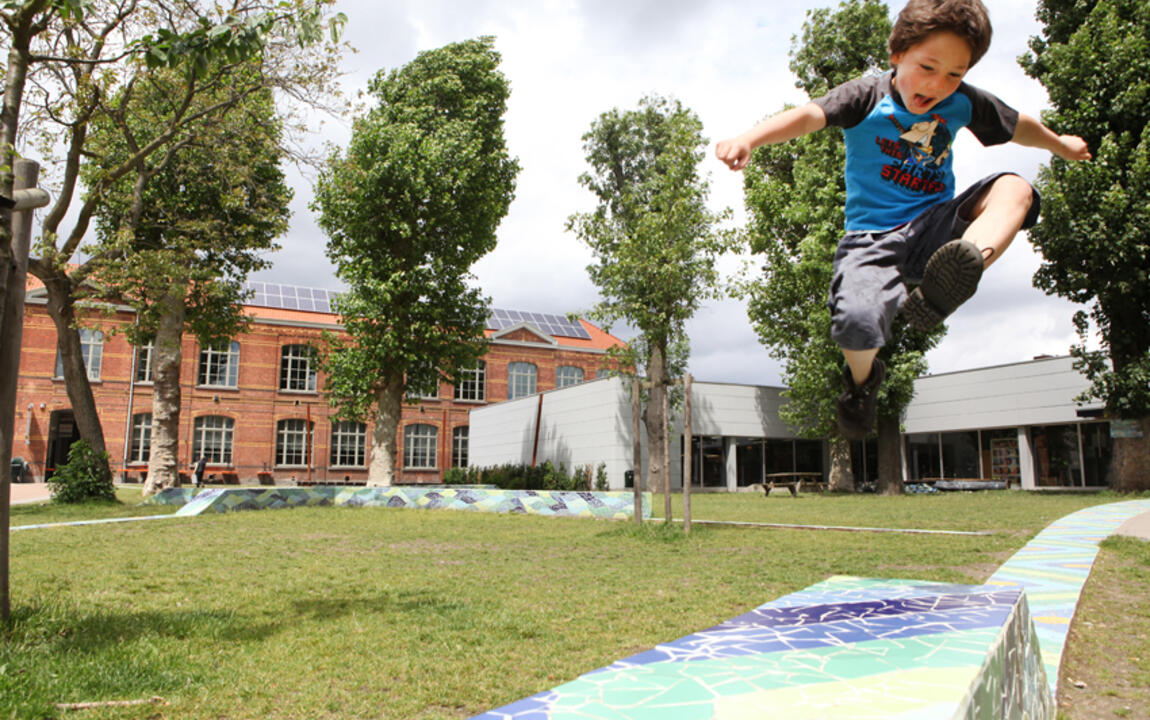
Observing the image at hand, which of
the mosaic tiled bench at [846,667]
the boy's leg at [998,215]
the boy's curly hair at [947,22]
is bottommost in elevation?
the mosaic tiled bench at [846,667]

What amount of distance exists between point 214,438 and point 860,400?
144ft

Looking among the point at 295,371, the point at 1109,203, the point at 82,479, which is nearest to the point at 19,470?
the point at 295,371

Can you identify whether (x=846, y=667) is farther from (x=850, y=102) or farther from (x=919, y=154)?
(x=850, y=102)

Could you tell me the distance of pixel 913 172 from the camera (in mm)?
3645

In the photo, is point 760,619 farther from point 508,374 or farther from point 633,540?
point 508,374

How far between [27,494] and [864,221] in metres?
30.5

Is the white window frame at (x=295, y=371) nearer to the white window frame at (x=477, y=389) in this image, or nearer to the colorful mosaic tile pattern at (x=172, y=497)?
the white window frame at (x=477, y=389)

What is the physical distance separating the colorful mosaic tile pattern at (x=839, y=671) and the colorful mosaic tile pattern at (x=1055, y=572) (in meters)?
1.26

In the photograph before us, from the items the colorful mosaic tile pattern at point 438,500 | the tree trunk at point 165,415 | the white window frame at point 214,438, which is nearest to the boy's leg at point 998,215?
the colorful mosaic tile pattern at point 438,500

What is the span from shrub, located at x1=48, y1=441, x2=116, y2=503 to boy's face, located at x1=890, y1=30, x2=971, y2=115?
21110 millimetres

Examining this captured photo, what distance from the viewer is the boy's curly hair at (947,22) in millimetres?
3123

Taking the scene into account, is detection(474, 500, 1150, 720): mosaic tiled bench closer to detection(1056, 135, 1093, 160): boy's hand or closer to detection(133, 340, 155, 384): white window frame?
detection(1056, 135, 1093, 160): boy's hand

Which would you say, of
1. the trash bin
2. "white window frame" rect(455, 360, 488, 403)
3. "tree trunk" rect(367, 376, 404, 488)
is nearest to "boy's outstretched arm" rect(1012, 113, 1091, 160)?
"tree trunk" rect(367, 376, 404, 488)

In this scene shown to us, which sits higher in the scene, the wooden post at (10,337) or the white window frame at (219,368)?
the white window frame at (219,368)
